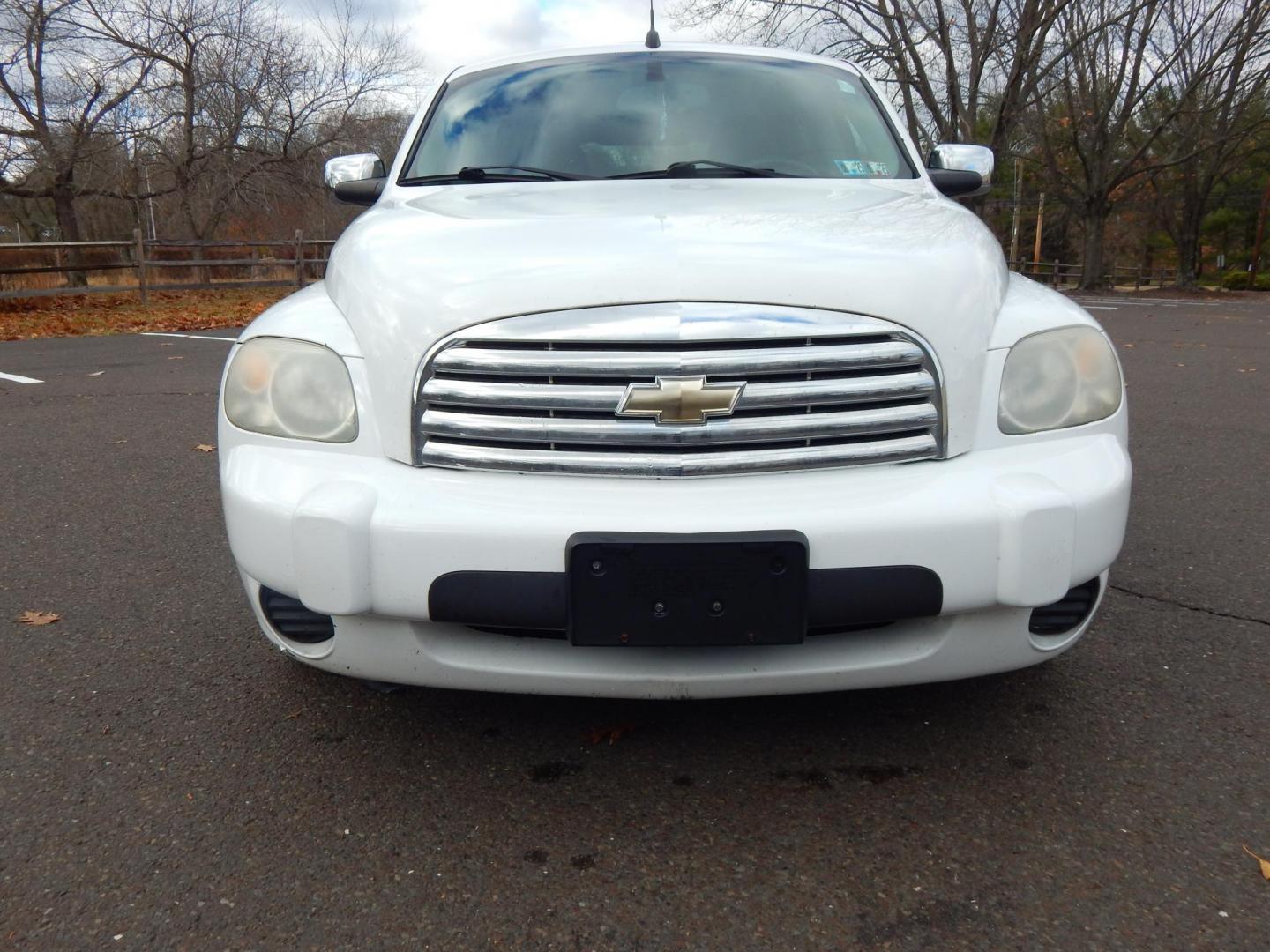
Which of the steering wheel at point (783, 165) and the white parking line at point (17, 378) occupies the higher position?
the steering wheel at point (783, 165)

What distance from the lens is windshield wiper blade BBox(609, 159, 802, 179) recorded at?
290 centimetres

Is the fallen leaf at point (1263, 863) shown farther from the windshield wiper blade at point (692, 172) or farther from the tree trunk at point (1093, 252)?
the tree trunk at point (1093, 252)

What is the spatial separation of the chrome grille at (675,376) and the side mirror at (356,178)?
162cm

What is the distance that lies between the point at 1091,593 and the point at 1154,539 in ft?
6.01

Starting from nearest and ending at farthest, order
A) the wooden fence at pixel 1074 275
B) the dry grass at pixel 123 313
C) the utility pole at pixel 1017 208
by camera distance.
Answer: the dry grass at pixel 123 313 → the wooden fence at pixel 1074 275 → the utility pole at pixel 1017 208

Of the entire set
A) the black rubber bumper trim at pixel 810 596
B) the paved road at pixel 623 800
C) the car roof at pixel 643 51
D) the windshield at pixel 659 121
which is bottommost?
the paved road at pixel 623 800

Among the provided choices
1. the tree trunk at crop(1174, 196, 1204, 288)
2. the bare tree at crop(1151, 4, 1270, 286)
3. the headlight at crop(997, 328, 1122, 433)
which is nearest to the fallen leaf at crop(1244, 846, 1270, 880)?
the headlight at crop(997, 328, 1122, 433)

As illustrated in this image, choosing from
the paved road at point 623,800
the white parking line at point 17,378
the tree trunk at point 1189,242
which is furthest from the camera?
the tree trunk at point 1189,242

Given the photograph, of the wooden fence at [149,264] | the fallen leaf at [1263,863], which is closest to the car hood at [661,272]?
the fallen leaf at [1263,863]

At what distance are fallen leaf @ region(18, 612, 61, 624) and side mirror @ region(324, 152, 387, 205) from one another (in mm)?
1521

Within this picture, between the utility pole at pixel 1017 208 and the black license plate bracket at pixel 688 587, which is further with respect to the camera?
the utility pole at pixel 1017 208

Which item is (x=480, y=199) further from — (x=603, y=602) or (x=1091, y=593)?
(x=1091, y=593)

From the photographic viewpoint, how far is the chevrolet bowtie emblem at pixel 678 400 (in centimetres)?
187

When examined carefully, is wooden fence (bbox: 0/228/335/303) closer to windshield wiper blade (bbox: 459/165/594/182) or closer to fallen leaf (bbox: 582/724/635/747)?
windshield wiper blade (bbox: 459/165/594/182)
